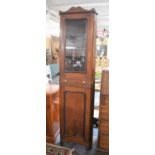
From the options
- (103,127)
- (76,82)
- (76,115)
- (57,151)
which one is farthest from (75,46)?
(57,151)

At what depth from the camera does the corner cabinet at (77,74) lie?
2.36m

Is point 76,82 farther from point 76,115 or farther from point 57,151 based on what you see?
point 57,151

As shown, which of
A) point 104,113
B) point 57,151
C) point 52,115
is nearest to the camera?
point 57,151

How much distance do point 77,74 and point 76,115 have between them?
556mm

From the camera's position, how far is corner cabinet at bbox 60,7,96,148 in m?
2.36

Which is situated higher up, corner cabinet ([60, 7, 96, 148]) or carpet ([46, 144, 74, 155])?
corner cabinet ([60, 7, 96, 148])

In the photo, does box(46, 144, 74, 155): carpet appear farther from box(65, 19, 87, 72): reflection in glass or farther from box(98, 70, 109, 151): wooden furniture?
box(65, 19, 87, 72): reflection in glass

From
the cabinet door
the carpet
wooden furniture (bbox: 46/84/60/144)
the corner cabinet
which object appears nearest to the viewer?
the carpet

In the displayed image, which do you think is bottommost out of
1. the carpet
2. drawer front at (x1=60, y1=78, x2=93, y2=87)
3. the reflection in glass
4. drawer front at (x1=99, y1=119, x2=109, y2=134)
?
the carpet

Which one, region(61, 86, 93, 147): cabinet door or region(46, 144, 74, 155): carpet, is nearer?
region(46, 144, 74, 155): carpet

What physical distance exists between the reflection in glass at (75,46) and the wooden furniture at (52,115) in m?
0.43

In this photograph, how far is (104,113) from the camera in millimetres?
2471

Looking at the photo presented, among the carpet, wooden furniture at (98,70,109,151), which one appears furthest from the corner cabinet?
the carpet
